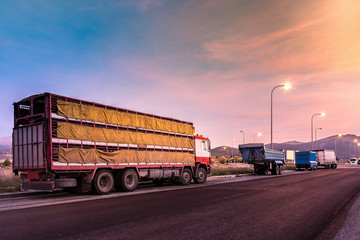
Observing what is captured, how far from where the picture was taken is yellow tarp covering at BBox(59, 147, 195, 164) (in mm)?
11915

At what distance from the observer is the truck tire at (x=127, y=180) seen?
1372 centimetres

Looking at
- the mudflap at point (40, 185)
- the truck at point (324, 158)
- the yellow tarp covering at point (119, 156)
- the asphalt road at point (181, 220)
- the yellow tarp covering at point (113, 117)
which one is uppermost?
the yellow tarp covering at point (113, 117)

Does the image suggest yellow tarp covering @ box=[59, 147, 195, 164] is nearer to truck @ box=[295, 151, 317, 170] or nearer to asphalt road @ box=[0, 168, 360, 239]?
asphalt road @ box=[0, 168, 360, 239]

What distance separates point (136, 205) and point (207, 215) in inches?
107

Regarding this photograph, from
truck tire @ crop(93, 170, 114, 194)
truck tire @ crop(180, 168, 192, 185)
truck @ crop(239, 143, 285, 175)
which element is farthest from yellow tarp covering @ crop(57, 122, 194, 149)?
truck @ crop(239, 143, 285, 175)

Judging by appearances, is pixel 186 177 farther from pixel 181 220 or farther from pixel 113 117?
pixel 181 220

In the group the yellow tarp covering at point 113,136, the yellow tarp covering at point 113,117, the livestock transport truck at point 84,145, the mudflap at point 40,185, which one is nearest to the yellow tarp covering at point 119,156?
the livestock transport truck at point 84,145

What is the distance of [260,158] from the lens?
29562mm

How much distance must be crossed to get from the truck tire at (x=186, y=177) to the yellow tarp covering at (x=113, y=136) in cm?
161

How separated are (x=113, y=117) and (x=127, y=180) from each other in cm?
308

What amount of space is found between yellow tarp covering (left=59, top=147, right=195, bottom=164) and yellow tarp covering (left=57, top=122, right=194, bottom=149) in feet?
1.65

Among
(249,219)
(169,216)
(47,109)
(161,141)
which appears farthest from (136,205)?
(161,141)

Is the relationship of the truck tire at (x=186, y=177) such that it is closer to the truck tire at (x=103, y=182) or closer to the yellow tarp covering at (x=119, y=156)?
the yellow tarp covering at (x=119, y=156)

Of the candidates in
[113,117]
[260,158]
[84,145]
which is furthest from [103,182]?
[260,158]
